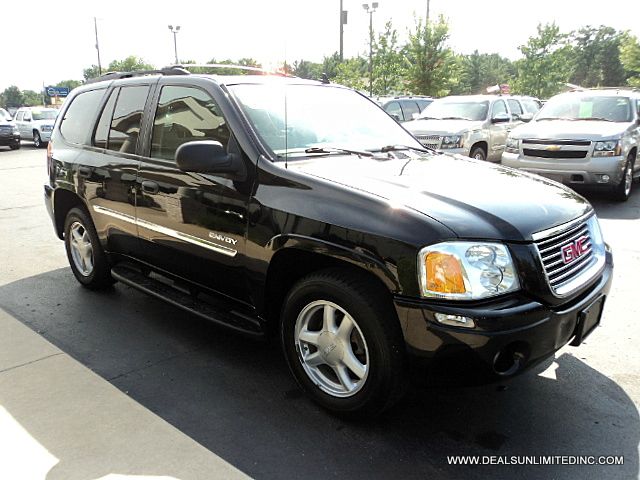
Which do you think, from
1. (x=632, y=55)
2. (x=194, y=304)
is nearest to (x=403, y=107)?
(x=194, y=304)

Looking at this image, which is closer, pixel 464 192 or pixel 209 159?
pixel 464 192

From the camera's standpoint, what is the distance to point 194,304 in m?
3.61

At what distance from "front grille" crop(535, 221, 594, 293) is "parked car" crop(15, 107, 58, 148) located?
25228 millimetres

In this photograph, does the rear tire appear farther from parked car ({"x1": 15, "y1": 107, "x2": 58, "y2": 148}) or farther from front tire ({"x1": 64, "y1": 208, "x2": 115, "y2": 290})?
parked car ({"x1": 15, "y1": 107, "x2": 58, "y2": 148})

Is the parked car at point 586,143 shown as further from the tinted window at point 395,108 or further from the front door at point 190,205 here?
the front door at point 190,205

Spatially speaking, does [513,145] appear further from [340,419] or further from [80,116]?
[340,419]

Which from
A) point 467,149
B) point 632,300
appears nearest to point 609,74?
point 467,149

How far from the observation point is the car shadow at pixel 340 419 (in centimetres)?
255

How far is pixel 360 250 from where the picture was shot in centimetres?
258

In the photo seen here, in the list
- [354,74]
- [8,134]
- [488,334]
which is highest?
[354,74]

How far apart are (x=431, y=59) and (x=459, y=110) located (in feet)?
51.1

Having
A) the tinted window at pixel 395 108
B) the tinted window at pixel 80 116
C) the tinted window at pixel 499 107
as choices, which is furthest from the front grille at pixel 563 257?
the tinted window at pixel 395 108

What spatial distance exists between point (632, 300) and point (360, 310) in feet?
10.2

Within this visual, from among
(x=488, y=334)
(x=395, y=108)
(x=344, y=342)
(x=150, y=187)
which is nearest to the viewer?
(x=488, y=334)
